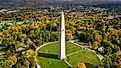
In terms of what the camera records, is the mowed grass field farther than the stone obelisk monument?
Yes

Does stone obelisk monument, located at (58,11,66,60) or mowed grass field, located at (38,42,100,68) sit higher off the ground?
stone obelisk monument, located at (58,11,66,60)

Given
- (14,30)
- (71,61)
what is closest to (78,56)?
(71,61)

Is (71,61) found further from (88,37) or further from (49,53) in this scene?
(88,37)

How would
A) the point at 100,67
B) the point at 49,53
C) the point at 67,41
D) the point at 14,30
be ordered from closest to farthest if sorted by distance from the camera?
1. the point at 100,67
2. the point at 49,53
3. the point at 67,41
4. the point at 14,30

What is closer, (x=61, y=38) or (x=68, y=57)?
(x=61, y=38)

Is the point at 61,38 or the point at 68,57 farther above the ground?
the point at 61,38

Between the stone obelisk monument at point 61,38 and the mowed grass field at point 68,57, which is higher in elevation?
the stone obelisk monument at point 61,38

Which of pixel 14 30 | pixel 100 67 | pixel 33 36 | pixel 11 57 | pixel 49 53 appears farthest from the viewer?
pixel 14 30

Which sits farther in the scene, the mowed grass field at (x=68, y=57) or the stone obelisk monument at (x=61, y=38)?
the mowed grass field at (x=68, y=57)
